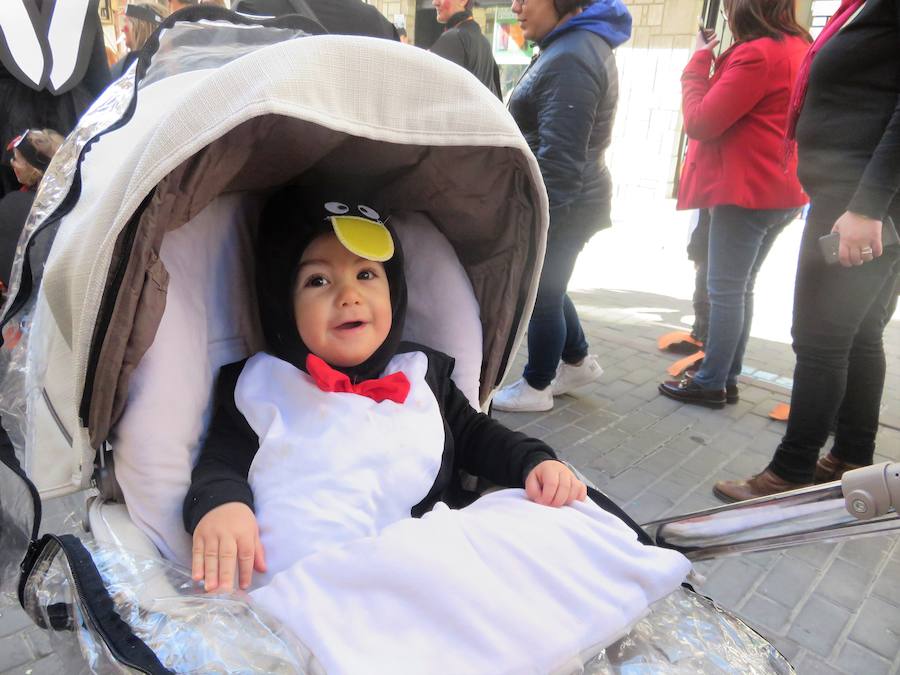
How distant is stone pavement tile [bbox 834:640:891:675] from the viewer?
1.79 meters

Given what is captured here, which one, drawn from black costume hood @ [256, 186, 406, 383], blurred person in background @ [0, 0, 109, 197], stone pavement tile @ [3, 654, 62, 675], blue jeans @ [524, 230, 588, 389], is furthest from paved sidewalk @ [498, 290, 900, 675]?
blurred person in background @ [0, 0, 109, 197]

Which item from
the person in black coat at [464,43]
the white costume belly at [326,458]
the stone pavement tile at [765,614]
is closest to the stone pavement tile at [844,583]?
the stone pavement tile at [765,614]

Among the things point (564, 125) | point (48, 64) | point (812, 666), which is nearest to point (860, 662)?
point (812, 666)

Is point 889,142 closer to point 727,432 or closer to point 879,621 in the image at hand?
point 879,621

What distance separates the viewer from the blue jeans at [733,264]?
286 cm

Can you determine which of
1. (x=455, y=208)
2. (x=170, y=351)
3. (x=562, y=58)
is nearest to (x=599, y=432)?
(x=562, y=58)

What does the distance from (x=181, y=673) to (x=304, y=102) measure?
0.77 metres

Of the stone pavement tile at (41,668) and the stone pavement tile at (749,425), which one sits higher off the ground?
the stone pavement tile at (41,668)

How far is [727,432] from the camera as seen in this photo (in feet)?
10.2

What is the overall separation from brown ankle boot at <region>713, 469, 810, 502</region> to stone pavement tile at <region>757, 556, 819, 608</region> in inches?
9.7

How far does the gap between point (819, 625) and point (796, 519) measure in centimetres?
125

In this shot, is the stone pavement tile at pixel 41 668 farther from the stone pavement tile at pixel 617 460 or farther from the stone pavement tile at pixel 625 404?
the stone pavement tile at pixel 625 404

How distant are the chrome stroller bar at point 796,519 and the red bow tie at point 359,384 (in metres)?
0.54

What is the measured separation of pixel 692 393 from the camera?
338cm
